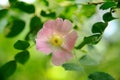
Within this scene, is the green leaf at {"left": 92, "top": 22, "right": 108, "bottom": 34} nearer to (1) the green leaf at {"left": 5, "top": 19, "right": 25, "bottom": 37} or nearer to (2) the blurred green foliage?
(2) the blurred green foliage

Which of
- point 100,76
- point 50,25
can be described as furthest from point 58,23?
point 100,76

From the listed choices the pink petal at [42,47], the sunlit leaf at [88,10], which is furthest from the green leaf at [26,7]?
the pink petal at [42,47]

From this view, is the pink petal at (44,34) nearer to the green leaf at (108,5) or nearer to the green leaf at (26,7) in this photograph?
the green leaf at (108,5)

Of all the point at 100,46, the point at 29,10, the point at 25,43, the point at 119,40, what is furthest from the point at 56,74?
the point at 25,43

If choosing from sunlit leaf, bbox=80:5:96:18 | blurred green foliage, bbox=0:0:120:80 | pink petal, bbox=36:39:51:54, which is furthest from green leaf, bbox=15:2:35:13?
pink petal, bbox=36:39:51:54

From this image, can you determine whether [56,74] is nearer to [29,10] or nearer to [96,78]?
[29,10]

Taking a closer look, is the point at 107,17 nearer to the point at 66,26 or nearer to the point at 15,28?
the point at 66,26
